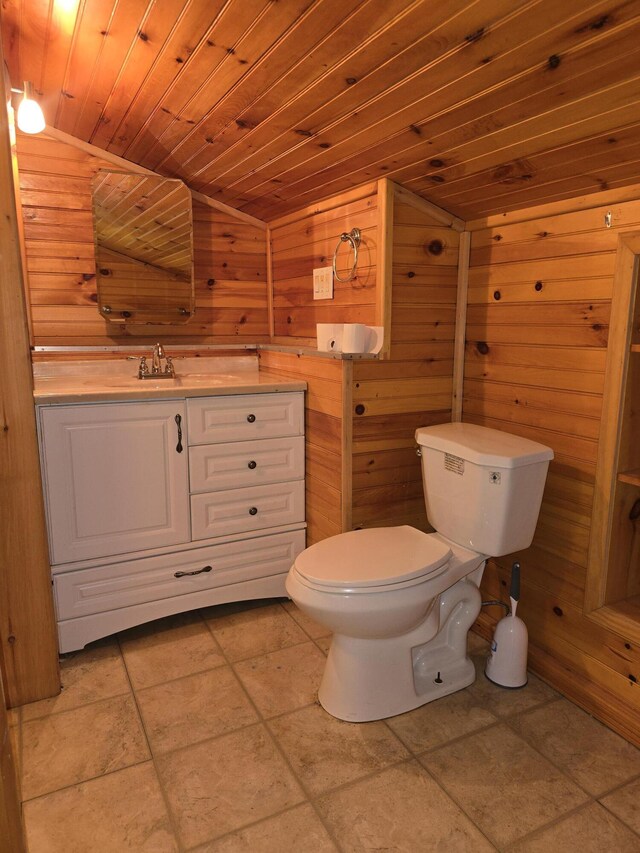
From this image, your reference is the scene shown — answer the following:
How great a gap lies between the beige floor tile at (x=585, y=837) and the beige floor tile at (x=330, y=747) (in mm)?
376

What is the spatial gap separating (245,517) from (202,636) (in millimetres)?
472

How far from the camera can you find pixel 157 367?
2504 millimetres

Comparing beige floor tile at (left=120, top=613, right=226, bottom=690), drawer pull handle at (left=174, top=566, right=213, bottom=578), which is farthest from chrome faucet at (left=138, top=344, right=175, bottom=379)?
beige floor tile at (left=120, top=613, right=226, bottom=690)

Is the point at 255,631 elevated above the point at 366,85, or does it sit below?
below

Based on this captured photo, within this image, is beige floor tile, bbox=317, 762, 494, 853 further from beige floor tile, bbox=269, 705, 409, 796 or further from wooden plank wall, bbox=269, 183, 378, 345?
wooden plank wall, bbox=269, 183, 378, 345

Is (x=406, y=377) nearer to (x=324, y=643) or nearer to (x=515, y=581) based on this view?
(x=515, y=581)

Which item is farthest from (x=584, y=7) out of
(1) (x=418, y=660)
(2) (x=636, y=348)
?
(1) (x=418, y=660)

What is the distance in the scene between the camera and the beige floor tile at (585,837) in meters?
1.29

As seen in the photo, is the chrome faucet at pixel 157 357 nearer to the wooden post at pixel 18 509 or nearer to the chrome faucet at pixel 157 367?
the chrome faucet at pixel 157 367

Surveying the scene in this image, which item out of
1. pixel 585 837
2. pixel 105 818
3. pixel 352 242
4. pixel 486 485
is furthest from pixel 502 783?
pixel 352 242

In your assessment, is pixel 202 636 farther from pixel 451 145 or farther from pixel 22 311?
pixel 451 145

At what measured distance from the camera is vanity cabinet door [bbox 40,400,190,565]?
195 centimetres

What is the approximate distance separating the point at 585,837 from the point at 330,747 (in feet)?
2.12

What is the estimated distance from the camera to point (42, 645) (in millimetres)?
1788
